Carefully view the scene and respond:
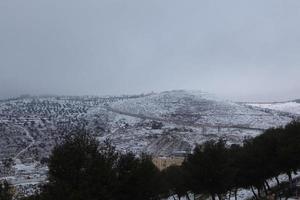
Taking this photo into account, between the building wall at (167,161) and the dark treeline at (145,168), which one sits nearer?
the dark treeline at (145,168)

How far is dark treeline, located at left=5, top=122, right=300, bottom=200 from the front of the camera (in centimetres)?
3164

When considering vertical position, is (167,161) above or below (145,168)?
below

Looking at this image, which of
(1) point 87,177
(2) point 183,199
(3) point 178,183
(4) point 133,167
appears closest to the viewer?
(1) point 87,177

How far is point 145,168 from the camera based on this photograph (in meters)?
43.9

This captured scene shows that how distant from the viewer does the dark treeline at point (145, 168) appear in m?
31.6

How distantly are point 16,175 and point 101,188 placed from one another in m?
154

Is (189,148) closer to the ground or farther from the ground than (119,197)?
closer to the ground

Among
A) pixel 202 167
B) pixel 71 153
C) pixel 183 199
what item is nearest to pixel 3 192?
pixel 71 153

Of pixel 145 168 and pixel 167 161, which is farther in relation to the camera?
pixel 167 161

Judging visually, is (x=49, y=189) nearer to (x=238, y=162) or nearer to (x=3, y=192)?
(x=3, y=192)

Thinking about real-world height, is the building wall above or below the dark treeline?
below

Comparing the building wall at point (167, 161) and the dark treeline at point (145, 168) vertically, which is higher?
the dark treeline at point (145, 168)

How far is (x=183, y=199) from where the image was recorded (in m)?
86.4

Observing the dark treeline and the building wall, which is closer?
the dark treeline
